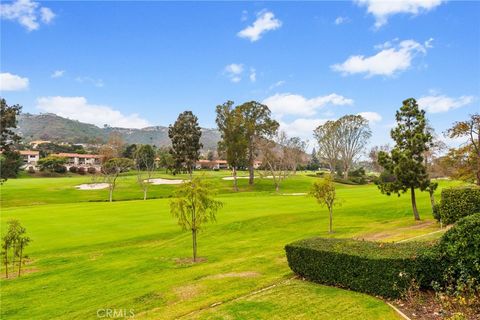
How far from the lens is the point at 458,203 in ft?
75.7

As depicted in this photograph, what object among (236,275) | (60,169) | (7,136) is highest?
(7,136)

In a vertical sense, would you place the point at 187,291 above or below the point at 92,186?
below

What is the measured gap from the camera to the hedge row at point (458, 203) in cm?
2248

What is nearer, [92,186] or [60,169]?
[92,186]

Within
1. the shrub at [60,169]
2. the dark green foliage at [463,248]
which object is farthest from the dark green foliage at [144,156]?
the dark green foliage at [463,248]

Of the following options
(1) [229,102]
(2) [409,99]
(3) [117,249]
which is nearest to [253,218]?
(3) [117,249]

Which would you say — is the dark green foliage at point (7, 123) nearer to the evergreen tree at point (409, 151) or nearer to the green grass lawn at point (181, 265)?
the green grass lawn at point (181, 265)

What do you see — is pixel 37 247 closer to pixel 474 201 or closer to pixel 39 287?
pixel 39 287

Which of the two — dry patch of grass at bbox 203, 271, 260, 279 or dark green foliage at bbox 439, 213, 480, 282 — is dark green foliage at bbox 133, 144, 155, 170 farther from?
dark green foliage at bbox 439, 213, 480, 282

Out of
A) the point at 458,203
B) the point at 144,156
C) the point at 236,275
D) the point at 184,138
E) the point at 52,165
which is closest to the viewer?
the point at 236,275

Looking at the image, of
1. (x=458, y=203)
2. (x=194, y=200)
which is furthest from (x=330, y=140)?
(x=194, y=200)

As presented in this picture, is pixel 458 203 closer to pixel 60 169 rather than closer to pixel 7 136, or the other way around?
pixel 7 136

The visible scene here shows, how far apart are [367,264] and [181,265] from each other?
10.0m

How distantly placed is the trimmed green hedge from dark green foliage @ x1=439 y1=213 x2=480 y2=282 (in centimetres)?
36
